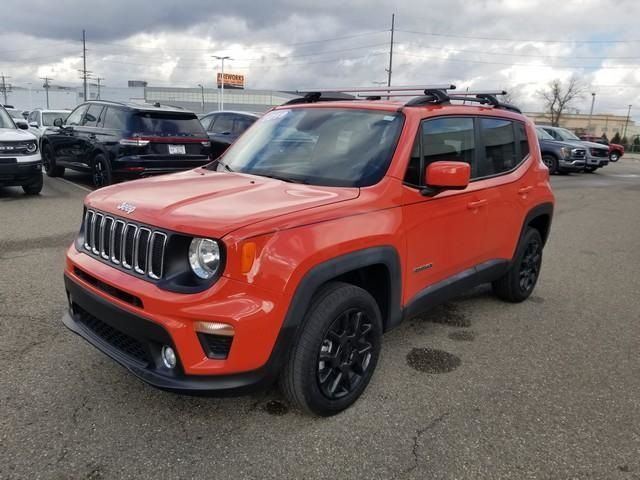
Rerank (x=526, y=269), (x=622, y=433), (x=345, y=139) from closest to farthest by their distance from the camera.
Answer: (x=622, y=433) < (x=345, y=139) < (x=526, y=269)

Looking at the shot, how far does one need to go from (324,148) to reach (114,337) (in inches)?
68.2

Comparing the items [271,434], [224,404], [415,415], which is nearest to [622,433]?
[415,415]

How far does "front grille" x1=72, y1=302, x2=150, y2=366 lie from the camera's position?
263 cm

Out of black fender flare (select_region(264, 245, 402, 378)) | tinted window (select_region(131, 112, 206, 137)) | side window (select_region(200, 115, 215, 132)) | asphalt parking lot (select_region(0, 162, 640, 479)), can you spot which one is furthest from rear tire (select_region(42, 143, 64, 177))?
black fender flare (select_region(264, 245, 402, 378))

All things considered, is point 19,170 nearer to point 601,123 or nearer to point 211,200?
point 211,200

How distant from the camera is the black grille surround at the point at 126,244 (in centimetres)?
254

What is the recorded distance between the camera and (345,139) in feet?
11.3

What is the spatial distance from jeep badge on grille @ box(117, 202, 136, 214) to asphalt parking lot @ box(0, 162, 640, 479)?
1.11m

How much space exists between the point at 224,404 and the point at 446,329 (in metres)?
2.04

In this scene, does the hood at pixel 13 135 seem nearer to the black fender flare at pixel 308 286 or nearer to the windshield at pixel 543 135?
the black fender flare at pixel 308 286

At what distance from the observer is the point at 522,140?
465 cm

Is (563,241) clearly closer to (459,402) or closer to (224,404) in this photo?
(459,402)

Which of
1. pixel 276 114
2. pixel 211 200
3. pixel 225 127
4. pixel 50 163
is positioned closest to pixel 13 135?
pixel 50 163

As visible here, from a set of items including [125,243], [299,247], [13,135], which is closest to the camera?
[299,247]
